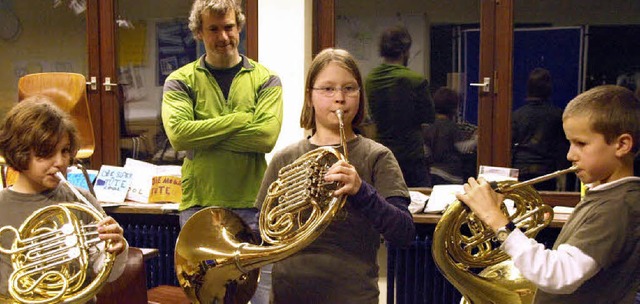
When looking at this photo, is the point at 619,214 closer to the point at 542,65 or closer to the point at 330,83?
the point at 330,83

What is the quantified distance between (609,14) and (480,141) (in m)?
0.84

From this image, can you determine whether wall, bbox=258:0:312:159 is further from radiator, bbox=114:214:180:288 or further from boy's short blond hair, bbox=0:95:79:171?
boy's short blond hair, bbox=0:95:79:171

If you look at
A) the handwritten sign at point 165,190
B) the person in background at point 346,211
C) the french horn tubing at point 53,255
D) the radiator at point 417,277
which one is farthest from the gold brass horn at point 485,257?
the handwritten sign at point 165,190

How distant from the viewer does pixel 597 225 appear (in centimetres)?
143

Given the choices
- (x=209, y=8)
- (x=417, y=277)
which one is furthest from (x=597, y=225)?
(x=417, y=277)

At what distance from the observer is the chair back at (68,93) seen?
3.55 meters

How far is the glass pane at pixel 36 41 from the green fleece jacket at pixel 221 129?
1.78 m

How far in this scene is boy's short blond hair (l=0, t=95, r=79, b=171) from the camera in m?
1.88

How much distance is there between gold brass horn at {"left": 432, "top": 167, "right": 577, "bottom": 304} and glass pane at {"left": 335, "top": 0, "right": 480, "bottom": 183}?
171cm

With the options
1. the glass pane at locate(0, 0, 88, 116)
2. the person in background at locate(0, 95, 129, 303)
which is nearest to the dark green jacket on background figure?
the glass pane at locate(0, 0, 88, 116)

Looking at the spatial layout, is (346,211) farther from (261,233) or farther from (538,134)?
(538,134)

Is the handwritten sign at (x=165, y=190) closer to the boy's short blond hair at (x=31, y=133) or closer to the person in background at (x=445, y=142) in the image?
the person in background at (x=445, y=142)

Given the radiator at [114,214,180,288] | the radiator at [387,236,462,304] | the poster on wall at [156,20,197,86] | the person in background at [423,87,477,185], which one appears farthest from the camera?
the poster on wall at [156,20,197,86]

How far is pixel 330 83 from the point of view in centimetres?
188
